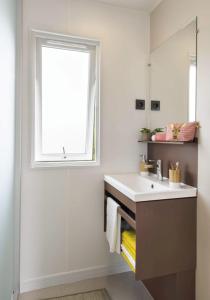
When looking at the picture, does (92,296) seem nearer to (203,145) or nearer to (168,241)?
(168,241)

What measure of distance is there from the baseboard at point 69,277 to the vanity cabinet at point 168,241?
27.3 inches

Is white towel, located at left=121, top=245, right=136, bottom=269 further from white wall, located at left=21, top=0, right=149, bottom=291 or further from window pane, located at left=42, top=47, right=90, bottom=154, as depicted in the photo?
window pane, located at left=42, top=47, right=90, bottom=154

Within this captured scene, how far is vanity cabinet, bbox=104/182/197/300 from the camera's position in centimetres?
139

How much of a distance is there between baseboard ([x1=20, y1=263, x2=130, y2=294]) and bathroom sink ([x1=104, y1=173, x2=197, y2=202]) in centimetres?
90

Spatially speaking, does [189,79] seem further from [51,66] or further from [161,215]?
[51,66]

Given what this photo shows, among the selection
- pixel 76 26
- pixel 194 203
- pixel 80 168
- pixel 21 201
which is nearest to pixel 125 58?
pixel 76 26

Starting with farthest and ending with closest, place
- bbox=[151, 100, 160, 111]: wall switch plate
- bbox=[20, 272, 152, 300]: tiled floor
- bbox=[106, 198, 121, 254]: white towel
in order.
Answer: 1. bbox=[151, 100, 160, 111]: wall switch plate
2. bbox=[20, 272, 152, 300]: tiled floor
3. bbox=[106, 198, 121, 254]: white towel

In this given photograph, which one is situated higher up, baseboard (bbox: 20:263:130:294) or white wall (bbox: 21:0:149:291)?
white wall (bbox: 21:0:149:291)

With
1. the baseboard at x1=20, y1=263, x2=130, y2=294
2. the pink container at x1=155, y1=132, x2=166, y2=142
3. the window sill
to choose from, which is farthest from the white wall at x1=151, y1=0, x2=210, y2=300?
the window sill

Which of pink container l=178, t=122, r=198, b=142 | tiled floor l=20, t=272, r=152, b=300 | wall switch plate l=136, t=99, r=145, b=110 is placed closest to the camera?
pink container l=178, t=122, r=198, b=142

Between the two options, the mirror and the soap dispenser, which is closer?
the mirror

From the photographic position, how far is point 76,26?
1.96m

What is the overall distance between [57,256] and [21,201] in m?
0.62

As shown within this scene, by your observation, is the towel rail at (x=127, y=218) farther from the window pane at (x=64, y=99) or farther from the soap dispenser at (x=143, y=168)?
the window pane at (x=64, y=99)
